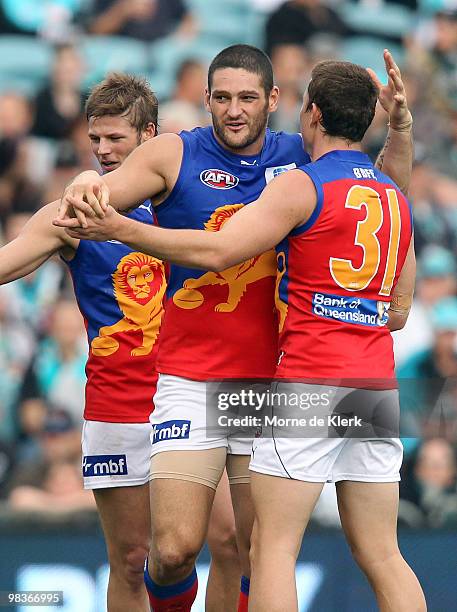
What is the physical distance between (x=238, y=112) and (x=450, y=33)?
4370mm

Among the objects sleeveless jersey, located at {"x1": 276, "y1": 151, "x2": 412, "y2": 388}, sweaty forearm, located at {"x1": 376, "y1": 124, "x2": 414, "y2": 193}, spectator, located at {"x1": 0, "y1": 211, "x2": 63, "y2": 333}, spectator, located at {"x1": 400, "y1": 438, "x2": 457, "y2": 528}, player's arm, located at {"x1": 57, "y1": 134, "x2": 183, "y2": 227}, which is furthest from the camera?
spectator, located at {"x1": 0, "y1": 211, "x2": 63, "y2": 333}

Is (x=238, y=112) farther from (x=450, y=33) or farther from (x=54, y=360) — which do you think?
(x=450, y=33)

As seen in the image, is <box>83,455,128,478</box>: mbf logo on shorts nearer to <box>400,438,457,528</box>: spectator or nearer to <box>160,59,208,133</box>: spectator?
<box>400,438,457,528</box>: spectator

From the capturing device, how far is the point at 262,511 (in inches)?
156

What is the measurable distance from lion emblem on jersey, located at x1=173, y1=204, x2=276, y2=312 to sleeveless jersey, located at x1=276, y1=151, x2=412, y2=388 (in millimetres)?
299

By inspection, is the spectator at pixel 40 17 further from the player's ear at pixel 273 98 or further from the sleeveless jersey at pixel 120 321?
the player's ear at pixel 273 98

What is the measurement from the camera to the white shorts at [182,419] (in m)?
4.44

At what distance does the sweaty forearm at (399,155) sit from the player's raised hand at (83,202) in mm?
1441

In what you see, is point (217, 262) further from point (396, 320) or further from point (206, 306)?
point (396, 320)

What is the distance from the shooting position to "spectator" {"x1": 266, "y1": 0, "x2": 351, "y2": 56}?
26.4 feet

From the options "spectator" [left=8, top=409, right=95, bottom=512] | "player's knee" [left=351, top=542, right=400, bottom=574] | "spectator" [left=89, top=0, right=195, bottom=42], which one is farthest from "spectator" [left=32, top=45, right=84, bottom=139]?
"player's knee" [left=351, top=542, right=400, bottom=574]

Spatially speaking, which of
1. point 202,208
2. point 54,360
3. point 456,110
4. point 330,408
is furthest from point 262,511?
point 456,110

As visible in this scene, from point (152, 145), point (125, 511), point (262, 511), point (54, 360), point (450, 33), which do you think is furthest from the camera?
point (450, 33)

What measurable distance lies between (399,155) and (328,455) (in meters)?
1.38
